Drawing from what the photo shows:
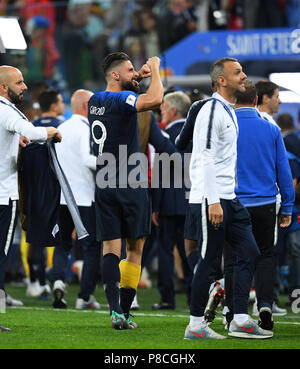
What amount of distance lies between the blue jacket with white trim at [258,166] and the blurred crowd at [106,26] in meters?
8.15

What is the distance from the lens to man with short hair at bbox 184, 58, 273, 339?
24.1 ft

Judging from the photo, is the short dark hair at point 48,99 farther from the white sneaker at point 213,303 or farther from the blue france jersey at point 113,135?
the white sneaker at point 213,303

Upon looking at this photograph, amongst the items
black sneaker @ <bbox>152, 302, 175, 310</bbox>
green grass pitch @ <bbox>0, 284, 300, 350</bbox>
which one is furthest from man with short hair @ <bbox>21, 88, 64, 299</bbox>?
black sneaker @ <bbox>152, 302, 175, 310</bbox>

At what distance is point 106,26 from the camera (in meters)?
17.5

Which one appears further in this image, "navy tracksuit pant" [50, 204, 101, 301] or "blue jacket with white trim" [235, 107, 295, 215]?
"navy tracksuit pant" [50, 204, 101, 301]

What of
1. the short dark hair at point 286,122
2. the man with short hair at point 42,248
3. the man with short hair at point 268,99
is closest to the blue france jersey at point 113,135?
the man with short hair at point 268,99

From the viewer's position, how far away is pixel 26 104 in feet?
38.5

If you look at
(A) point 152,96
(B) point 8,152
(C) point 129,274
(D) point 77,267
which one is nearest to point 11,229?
(B) point 8,152

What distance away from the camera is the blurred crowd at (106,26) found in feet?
53.5

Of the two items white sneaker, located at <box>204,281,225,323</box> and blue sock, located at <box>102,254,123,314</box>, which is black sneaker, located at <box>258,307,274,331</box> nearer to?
white sneaker, located at <box>204,281,225,323</box>

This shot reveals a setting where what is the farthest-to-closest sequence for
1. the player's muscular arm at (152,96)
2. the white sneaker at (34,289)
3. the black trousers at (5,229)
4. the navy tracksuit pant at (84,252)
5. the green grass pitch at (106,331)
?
the white sneaker at (34,289)
the navy tracksuit pant at (84,252)
the black trousers at (5,229)
the player's muscular arm at (152,96)
the green grass pitch at (106,331)

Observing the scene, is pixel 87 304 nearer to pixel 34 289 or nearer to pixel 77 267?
pixel 34 289

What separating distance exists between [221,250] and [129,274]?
119 centimetres

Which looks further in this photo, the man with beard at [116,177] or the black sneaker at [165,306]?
the black sneaker at [165,306]
